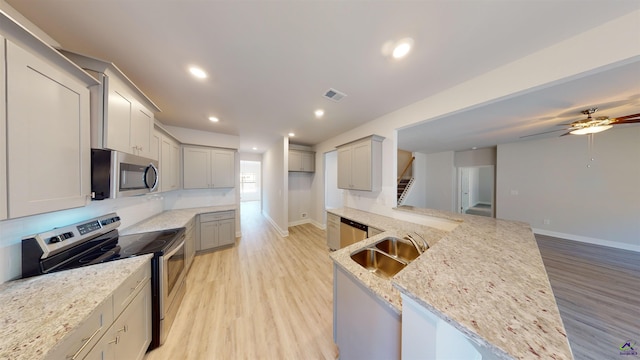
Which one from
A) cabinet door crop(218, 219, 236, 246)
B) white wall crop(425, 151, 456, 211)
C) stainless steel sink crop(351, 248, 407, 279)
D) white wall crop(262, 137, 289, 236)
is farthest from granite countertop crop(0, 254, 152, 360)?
white wall crop(425, 151, 456, 211)

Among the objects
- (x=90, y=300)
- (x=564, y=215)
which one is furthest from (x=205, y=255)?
(x=564, y=215)

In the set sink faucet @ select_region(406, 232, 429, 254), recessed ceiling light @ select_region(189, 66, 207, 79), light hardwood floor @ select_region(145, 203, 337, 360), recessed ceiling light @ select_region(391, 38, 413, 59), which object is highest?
recessed ceiling light @ select_region(391, 38, 413, 59)

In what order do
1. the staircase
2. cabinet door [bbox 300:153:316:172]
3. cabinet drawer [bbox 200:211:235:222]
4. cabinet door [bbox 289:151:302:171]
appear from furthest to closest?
the staircase → cabinet door [bbox 300:153:316:172] → cabinet door [bbox 289:151:302:171] → cabinet drawer [bbox 200:211:235:222]

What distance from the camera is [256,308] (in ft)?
6.66

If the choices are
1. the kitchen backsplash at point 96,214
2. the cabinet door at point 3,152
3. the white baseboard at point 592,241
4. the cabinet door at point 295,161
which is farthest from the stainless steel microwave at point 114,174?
the white baseboard at point 592,241

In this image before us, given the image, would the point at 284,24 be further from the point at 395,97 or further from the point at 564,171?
the point at 564,171

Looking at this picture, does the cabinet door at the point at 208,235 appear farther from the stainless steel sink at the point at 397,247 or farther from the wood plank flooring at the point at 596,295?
the wood plank flooring at the point at 596,295

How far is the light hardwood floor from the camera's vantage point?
155 centimetres

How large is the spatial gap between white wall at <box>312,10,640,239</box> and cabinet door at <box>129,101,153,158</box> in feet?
10.4

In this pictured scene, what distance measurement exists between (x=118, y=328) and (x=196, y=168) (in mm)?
2927

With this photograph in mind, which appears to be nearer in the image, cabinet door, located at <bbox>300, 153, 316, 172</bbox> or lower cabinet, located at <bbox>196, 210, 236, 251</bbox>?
lower cabinet, located at <bbox>196, 210, 236, 251</bbox>

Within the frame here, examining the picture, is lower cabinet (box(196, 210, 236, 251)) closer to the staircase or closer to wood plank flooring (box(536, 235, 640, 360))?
wood plank flooring (box(536, 235, 640, 360))

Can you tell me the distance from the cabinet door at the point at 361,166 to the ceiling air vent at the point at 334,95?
93cm

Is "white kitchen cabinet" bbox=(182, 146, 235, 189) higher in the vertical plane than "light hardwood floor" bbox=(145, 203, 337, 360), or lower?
higher
